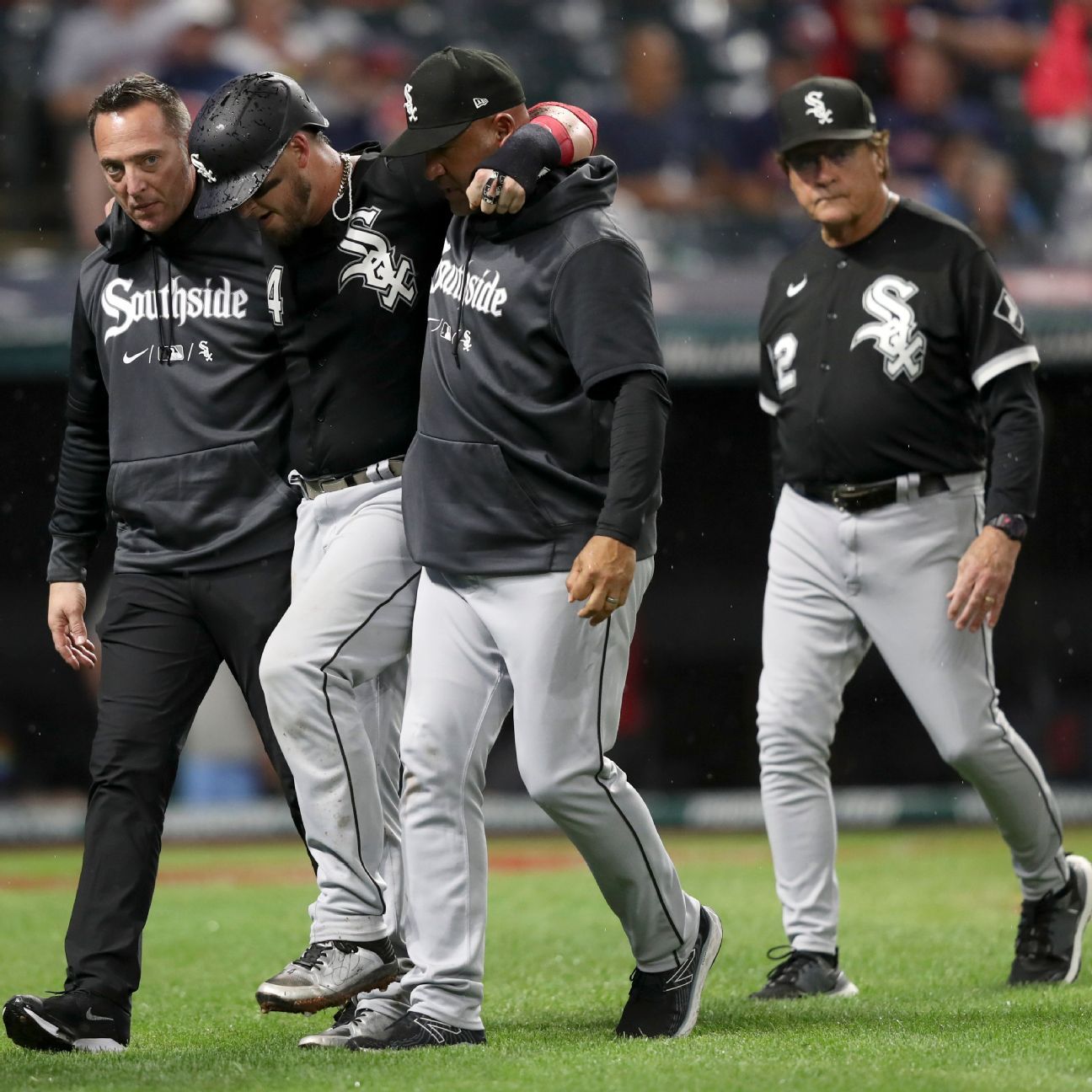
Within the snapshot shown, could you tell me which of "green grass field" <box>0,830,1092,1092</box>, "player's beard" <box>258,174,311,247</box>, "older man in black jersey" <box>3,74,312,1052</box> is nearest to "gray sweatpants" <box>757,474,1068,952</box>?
"green grass field" <box>0,830,1092,1092</box>

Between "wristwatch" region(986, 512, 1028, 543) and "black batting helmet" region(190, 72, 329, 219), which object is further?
"wristwatch" region(986, 512, 1028, 543)

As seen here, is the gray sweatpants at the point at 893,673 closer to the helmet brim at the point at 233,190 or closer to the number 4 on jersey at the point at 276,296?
the number 4 on jersey at the point at 276,296

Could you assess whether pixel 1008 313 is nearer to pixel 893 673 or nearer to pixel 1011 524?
pixel 1011 524

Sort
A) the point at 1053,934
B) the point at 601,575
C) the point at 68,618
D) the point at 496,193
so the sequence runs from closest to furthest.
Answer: the point at 601,575, the point at 496,193, the point at 68,618, the point at 1053,934

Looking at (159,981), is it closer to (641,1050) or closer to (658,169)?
(641,1050)

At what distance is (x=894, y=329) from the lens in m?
4.45

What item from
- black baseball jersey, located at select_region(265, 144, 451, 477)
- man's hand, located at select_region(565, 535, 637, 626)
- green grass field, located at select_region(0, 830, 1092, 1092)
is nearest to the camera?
green grass field, located at select_region(0, 830, 1092, 1092)

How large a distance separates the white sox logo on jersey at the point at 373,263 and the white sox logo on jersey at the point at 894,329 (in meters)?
1.28

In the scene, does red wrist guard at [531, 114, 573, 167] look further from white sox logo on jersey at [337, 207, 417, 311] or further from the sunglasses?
the sunglasses

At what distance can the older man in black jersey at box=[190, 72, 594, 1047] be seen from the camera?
11.8 feet

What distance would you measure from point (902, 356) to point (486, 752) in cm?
162

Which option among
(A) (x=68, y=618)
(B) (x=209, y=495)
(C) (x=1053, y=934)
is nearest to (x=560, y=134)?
(B) (x=209, y=495)

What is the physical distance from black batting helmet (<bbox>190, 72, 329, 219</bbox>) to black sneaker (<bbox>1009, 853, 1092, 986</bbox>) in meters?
2.58

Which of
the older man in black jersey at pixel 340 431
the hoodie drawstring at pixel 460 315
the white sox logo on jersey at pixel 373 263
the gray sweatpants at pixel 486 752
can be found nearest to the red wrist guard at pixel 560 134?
the older man in black jersey at pixel 340 431
